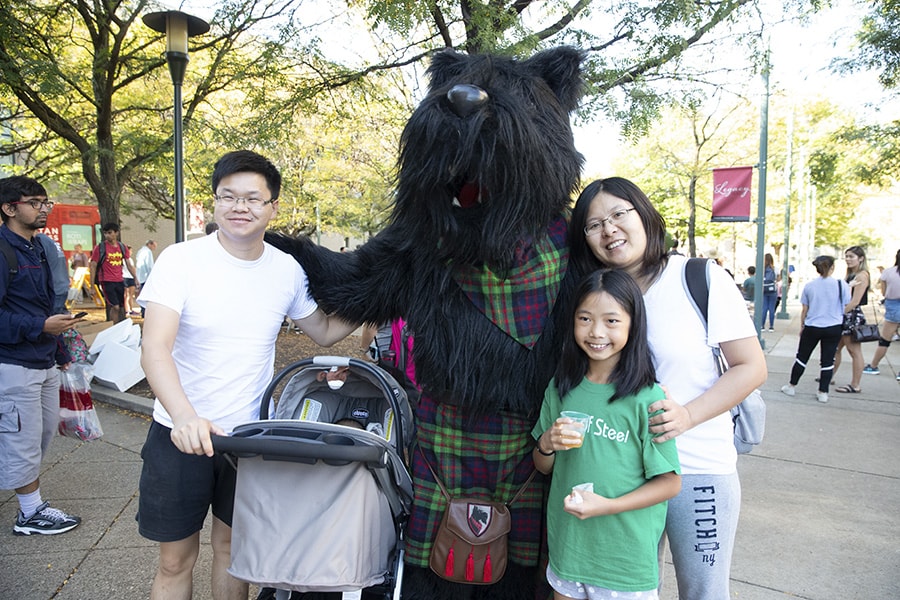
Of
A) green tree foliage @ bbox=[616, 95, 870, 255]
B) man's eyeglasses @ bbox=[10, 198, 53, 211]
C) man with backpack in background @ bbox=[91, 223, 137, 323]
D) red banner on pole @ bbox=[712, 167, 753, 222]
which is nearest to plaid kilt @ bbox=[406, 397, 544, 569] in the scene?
man's eyeglasses @ bbox=[10, 198, 53, 211]

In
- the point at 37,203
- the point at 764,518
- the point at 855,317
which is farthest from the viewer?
the point at 855,317

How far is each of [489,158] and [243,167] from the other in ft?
3.52

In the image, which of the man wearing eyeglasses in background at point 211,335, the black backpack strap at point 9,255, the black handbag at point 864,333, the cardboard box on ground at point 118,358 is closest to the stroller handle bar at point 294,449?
the man wearing eyeglasses in background at point 211,335

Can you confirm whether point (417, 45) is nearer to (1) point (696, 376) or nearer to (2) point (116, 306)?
(1) point (696, 376)

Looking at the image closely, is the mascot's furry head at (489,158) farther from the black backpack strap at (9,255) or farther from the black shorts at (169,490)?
the black backpack strap at (9,255)

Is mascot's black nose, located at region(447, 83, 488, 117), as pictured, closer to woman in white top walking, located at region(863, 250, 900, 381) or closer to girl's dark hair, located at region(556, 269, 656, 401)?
girl's dark hair, located at region(556, 269, 656, 401)

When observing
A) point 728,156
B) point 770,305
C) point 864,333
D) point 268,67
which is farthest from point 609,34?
point 728,156

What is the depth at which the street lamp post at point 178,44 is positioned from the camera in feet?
17.4

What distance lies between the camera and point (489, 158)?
1842mm

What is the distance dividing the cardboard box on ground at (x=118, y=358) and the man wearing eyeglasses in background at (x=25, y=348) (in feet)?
9.68

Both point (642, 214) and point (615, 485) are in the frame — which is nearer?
point (615, 485)

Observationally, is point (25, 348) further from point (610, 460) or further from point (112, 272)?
point (112, 272)

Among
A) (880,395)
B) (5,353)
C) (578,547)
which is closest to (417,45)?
(5,353)

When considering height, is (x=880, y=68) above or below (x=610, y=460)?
above
